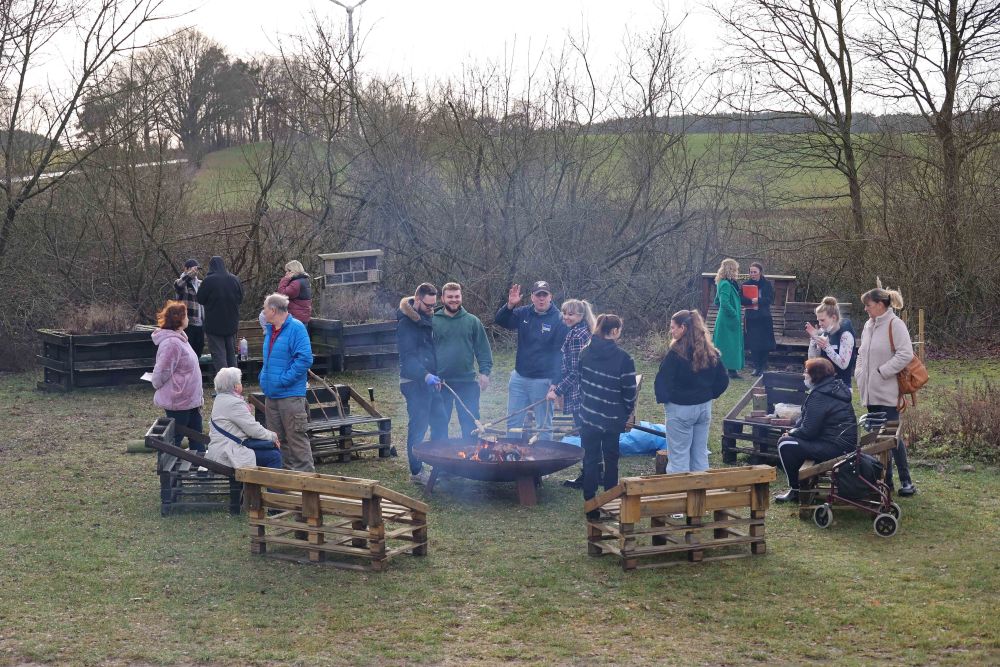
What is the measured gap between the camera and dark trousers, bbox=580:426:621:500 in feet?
30.6

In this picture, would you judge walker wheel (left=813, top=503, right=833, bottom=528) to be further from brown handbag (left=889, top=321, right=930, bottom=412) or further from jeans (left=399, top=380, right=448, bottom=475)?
jeans (left=399, top=380, right=448, bottom=475)

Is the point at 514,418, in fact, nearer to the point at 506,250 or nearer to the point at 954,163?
the point at 506,250

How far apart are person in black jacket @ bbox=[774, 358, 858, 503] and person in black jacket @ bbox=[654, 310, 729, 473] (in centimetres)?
81

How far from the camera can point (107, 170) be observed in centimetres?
1938

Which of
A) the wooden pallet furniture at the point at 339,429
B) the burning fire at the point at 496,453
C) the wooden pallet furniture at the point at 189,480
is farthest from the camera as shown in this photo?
the wooden pallet furniture at the point at 339,429

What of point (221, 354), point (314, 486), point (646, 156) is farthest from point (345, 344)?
point (314, 486)

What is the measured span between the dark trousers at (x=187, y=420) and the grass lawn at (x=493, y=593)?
75 cm

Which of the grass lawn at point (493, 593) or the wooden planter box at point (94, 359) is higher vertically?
the wooden planter box at point (94, 359)

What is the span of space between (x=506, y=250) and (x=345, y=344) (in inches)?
194

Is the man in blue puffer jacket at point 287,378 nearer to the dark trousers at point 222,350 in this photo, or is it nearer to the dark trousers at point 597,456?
the dark trousers at point 597,456

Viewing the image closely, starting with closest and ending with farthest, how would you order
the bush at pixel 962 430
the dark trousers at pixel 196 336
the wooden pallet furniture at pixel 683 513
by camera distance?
the wooden pallet furniture at pixel 683 513
the bush at pixel 962 430
the dark trousers at pixel 196 336

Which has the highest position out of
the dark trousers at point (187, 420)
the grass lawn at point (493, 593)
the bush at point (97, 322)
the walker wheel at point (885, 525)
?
the bush at point (97, 322)

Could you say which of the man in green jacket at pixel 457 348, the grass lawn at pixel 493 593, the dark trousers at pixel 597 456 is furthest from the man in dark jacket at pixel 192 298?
the dark trousers at pixel 597 456

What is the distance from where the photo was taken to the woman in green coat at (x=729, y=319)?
52.2 feet
